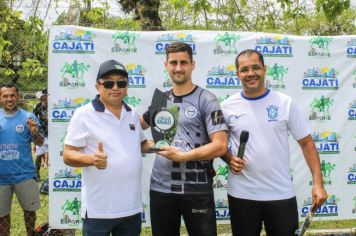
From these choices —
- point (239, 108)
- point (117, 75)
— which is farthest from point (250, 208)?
point (117, 75)

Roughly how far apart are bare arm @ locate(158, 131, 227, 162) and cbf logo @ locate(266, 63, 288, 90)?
163 centimetres

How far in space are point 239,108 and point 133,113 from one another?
786 millimetres

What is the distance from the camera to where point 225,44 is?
417cm

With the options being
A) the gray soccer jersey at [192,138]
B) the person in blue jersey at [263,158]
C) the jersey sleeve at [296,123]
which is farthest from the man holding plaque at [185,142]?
the jersey sleeve at [296,123]

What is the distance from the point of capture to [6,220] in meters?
4.51

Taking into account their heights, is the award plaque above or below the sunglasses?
below

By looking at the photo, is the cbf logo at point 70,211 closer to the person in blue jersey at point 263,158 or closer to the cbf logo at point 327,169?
the person in blue jersey at point 263,158

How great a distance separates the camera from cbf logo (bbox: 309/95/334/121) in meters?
4.29

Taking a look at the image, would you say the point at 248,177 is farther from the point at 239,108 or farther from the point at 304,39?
the point at 304,39

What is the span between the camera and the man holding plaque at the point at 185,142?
2893mm

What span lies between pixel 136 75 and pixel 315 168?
195 centimetres

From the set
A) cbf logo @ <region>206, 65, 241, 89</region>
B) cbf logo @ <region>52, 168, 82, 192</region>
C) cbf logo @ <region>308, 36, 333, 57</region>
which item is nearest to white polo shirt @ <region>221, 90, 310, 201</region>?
cbf logo @ <region>206, 65, 241, 89</region>

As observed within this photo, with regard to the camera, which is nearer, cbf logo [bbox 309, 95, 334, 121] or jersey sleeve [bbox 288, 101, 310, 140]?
jersey sleeve [bbox 288, 101, 310, 140]

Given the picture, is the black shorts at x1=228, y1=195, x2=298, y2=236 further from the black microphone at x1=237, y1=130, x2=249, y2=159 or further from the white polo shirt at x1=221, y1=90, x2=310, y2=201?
the black microphone at x1=237, y1=130, x2=249, y2=159
